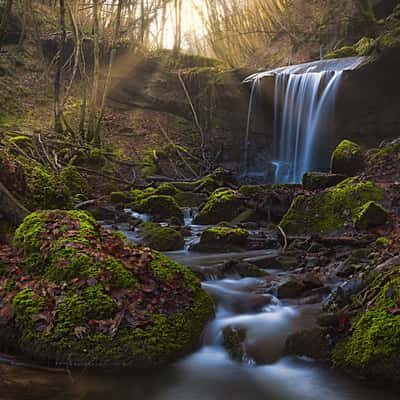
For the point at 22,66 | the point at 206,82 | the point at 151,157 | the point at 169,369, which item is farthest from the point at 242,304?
the point at 22,66

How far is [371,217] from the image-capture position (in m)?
7.92

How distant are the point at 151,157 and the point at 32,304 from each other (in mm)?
14979

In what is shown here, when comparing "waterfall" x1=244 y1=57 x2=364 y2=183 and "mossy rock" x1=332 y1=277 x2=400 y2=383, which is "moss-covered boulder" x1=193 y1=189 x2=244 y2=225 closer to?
"waterfall" x1=244 y1=57 x2=364 y2=183

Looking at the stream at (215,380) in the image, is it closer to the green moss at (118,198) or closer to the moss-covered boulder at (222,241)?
the moss-covered boulder at (222,241)

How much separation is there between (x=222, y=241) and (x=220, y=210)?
9.08ft

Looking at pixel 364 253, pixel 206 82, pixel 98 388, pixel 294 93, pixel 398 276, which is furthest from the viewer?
pixel 206 82

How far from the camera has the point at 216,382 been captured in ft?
11.7

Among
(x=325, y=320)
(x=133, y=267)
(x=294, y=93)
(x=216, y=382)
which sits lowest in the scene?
(x=216, y=382)

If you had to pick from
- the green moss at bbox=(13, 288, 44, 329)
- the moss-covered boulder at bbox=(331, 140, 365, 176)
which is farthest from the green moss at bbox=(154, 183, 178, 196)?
the green moss at bbox=(13, 288, 44, 329)

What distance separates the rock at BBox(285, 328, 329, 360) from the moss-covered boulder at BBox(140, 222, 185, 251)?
178 inches

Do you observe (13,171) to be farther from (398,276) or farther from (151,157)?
(151,157)

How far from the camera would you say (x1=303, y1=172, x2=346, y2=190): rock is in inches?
435

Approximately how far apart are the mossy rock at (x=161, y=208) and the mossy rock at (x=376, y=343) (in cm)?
800

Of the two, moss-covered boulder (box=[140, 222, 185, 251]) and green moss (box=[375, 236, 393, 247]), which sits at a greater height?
green moss (box=[375, 236, 393, 247])
